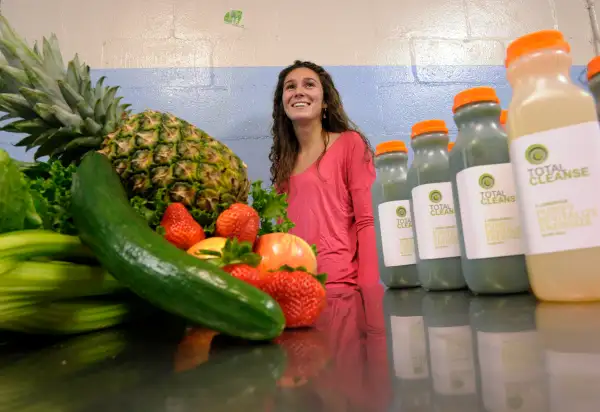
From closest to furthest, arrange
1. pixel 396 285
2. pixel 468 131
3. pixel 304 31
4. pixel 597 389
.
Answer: pixel 597 389 → pixel 468 131 → pixel 396 285 → pixel 304 31

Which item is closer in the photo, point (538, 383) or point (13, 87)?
point (538, 383)

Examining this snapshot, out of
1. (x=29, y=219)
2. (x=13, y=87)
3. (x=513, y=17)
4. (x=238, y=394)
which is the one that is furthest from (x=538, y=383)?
(x=513, y=17)

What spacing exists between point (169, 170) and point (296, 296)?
0.38 m

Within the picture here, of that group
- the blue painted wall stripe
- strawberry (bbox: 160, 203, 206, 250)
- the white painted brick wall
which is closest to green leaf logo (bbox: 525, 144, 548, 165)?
strawberry (bbox: 160, 203, 206, 250)

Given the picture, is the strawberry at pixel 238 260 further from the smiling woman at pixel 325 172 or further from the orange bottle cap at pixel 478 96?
the smiling woman at pixel 325 172

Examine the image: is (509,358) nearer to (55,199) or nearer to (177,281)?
(177,281)

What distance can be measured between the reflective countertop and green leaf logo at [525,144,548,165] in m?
0.15

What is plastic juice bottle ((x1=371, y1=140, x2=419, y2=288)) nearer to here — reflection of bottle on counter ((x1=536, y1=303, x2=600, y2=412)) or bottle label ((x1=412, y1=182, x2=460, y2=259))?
bottle label ((x1=412, y1=182, x2=460, y2=259))

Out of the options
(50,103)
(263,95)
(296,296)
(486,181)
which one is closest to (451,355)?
(296,296)

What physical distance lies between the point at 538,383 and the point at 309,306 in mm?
257

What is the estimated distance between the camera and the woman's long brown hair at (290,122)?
2.02 metres

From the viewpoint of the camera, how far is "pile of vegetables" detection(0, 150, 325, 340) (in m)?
0.37

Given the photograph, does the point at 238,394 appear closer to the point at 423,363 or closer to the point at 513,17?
the point at 423,363

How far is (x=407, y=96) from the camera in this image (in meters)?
2.19
